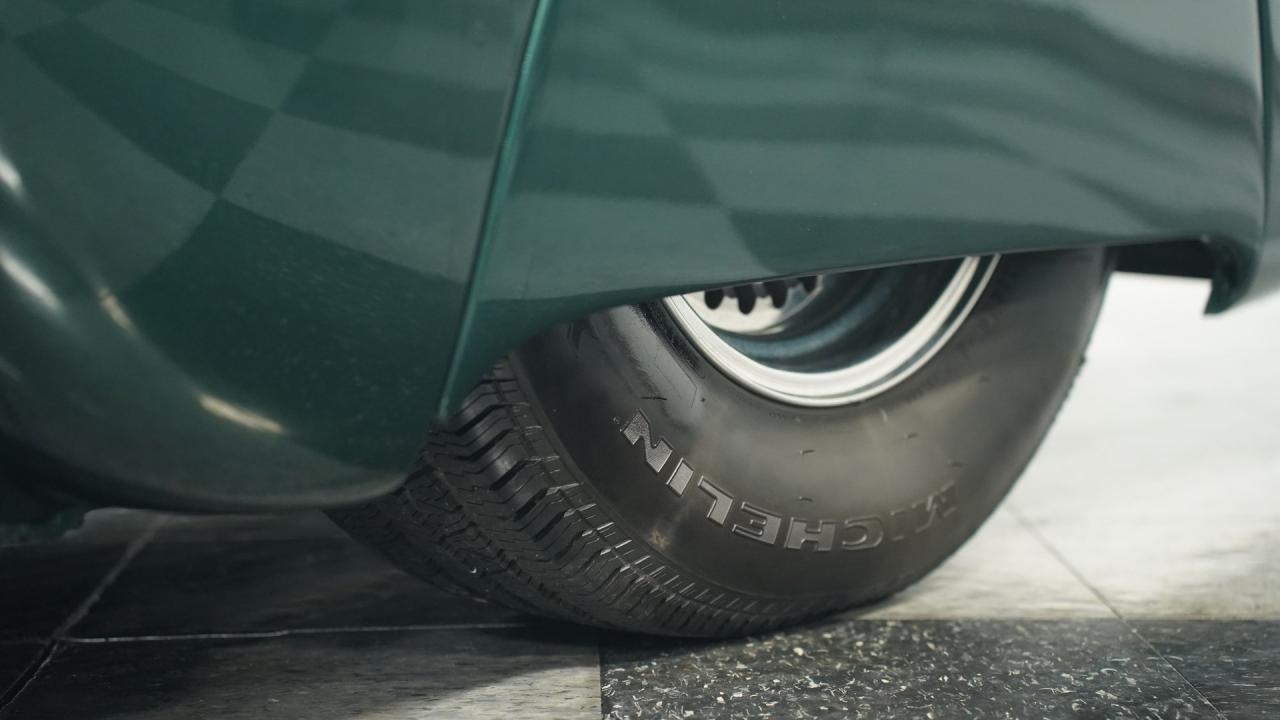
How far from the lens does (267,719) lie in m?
1.13

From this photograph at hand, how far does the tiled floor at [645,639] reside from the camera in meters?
1.18

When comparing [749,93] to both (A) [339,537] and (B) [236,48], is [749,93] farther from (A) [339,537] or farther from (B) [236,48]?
(A) [339,537]

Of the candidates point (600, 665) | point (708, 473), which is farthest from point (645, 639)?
point (708, 473)

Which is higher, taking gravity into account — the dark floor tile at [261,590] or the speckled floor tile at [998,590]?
the speckled floor tile at [998,590]

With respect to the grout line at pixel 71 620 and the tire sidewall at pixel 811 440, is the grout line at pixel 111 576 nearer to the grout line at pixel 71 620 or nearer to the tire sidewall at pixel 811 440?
the grout line at pixel 71 620

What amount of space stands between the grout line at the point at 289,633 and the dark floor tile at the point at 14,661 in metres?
0.04

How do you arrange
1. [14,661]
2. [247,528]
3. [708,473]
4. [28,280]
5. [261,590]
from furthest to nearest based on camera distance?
[247,528] → [261,590] → [14,661] → [708,473] → [28,280]

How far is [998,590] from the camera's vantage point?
1524 mm

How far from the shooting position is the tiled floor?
1.18m

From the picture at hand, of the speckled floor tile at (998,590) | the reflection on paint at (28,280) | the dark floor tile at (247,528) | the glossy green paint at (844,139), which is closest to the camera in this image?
the reflection on paint at (28,280)

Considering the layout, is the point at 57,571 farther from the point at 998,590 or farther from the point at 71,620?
the point at 998,590

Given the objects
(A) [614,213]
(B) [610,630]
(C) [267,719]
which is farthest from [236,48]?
(B) [610,630]

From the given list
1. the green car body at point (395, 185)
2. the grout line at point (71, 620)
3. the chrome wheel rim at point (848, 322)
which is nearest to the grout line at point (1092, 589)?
the chrome wheel rim at point (848, 322)

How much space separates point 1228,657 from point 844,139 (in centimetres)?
73
